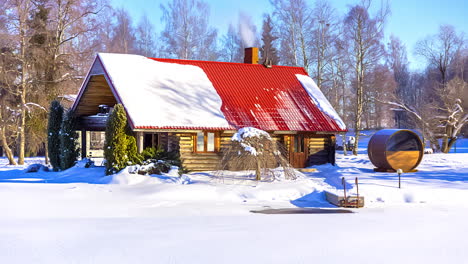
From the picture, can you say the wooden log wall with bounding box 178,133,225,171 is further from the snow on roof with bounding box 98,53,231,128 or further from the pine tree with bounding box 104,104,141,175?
the pine tree with bounding box 104,104,141,175

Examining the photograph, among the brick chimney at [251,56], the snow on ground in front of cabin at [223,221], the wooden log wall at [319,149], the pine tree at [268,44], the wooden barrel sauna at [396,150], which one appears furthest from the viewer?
the pine tree at [268,44]

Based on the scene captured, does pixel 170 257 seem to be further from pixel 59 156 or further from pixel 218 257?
pixel 59 156

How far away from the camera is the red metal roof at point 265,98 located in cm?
2544

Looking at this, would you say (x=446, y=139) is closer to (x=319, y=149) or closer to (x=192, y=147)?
(x=319, y=149)

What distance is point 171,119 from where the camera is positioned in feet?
76.9

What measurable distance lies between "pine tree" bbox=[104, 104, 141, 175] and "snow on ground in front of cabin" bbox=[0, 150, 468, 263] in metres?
0.88

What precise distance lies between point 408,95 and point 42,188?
72.8 m

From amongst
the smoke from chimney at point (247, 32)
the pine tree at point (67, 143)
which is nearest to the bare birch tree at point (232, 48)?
the smoke from chimney at point (247, 32)

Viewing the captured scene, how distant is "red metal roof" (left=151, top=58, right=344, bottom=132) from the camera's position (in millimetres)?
25438

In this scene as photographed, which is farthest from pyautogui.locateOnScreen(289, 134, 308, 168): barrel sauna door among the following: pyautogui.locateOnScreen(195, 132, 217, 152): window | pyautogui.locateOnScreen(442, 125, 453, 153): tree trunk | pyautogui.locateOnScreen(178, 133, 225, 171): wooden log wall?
pyautogui.locateOnScreen(442, 125, 453, 153): tree trunk

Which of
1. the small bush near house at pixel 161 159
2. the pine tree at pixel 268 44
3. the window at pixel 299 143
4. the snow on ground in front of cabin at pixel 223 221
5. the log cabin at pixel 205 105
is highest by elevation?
the pine tree at pixel 268 44

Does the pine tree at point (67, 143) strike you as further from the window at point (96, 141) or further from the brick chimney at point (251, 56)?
the window at point (96, 141)

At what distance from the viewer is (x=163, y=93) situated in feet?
82.4

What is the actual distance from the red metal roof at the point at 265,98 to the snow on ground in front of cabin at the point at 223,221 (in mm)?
2875
